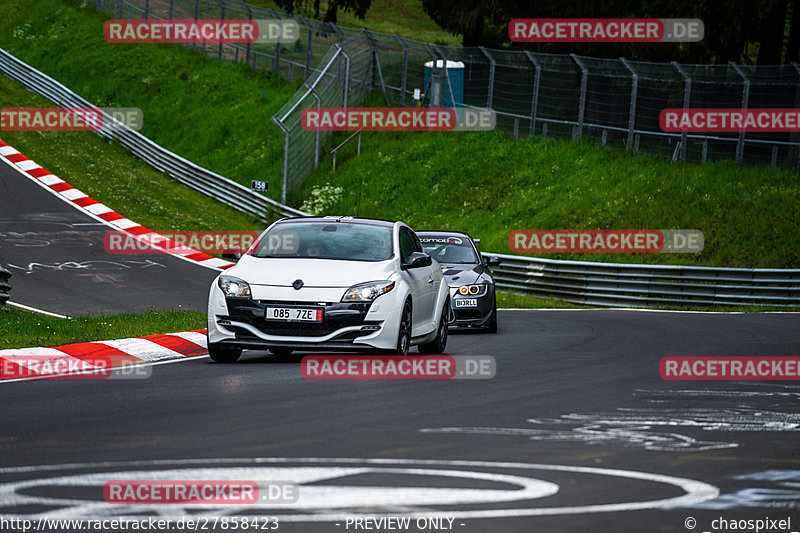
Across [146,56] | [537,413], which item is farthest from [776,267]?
[146,56]

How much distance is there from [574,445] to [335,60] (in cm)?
3312

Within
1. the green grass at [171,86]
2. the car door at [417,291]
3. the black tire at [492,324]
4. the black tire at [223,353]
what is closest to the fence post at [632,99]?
the green grass at [171,86]

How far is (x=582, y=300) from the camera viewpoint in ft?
88.2

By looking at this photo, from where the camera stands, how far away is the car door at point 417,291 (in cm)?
1289

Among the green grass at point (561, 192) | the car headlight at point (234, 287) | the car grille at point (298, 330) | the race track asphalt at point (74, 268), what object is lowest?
the race track asphalt at point (74, 268)

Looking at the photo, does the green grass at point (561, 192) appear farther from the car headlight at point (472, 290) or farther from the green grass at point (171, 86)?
the car headlight at point (472, 290)

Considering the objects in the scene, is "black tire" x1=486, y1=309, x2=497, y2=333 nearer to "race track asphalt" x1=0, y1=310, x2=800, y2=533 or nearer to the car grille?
"race track asphalt" x1=0, y1=310, x2=800, y2=533

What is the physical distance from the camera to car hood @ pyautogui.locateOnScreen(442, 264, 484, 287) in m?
18.2

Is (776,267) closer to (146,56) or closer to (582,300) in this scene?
(582,300)

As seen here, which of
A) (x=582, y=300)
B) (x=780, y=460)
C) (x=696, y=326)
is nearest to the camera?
(x=780, y=460)

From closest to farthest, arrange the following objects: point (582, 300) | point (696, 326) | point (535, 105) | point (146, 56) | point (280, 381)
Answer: point (280, 381) → point (696, 326) → point (582, 300) → point (535, 105) → point (146, 56)

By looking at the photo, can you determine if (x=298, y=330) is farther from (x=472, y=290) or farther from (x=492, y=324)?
(x=492, y=324)

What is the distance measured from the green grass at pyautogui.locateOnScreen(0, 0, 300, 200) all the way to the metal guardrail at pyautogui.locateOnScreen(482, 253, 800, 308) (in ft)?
47.4

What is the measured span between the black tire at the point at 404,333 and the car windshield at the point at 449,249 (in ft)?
21.1
